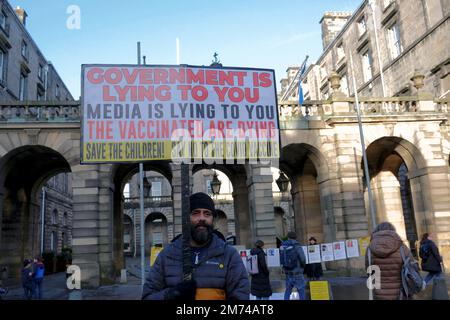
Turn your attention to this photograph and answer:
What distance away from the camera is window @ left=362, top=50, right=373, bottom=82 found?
32.8 m

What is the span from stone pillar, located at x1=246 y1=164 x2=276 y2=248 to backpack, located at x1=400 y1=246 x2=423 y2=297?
11116 millimetres

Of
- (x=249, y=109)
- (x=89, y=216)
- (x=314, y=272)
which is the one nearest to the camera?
(x=249, y=109)

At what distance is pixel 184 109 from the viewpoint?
9930 mm

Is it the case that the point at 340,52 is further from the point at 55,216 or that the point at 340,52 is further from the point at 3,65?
the point at 55,216

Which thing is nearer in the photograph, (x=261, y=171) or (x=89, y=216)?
(x=89, y=216)

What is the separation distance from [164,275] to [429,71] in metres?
26.4

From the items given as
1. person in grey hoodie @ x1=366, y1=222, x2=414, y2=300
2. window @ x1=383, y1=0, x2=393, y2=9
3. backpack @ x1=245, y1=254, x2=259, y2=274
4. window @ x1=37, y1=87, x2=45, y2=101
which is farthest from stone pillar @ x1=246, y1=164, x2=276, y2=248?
window @ x1=37, y1=87, x2=45, y2=101

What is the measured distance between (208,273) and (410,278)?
3.63 metres

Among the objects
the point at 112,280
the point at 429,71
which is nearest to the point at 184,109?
the point at 112,280

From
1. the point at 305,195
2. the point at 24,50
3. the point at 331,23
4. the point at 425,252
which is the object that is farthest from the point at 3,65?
the point at 331,23

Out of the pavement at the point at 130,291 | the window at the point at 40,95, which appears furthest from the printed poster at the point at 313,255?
the window at the point at 40,95

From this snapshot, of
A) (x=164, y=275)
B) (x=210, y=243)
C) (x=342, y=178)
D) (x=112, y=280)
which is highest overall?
(x=342, y=178)

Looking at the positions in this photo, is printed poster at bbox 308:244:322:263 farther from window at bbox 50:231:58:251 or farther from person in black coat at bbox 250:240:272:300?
window at bbox 50:231:58:251

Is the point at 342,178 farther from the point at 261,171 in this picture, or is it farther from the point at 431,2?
the point at 431,2
